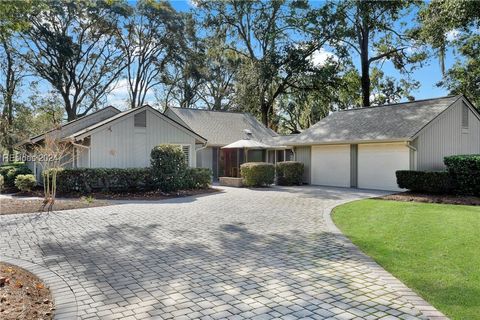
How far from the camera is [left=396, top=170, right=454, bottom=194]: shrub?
14742mm

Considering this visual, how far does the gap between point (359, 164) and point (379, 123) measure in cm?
249

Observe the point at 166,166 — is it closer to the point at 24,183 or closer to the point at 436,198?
the point at 24,183

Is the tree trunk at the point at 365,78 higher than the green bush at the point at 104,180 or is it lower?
higher

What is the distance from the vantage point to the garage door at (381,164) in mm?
17172

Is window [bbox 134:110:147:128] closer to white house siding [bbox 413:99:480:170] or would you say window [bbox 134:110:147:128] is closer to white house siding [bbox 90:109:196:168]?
white house siding [bbox 90:109:196:168]

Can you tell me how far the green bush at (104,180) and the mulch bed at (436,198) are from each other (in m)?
10.6

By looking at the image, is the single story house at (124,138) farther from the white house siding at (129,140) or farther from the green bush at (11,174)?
the green bush at (11,174)

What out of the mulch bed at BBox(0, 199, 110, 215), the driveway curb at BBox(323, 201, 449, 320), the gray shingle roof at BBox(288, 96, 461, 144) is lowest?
the driveway curb at BBox(323, 201, 449, 320)

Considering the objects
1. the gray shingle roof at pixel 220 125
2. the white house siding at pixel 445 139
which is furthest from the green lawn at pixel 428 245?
the gray shingle roof at pixel 220 125

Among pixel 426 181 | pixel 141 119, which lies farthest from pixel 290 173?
pixel 141 119

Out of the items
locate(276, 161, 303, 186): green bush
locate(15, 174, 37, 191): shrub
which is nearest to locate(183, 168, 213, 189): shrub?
locate(276, 161, 303, 186): green bush

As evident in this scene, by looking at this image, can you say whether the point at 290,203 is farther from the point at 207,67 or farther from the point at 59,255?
the point at 207,67

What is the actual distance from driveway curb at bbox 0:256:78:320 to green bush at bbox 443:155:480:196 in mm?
14912

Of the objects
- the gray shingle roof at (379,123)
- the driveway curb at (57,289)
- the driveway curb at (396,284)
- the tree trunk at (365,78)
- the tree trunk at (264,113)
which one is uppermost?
the tree trunk at (365,78)
